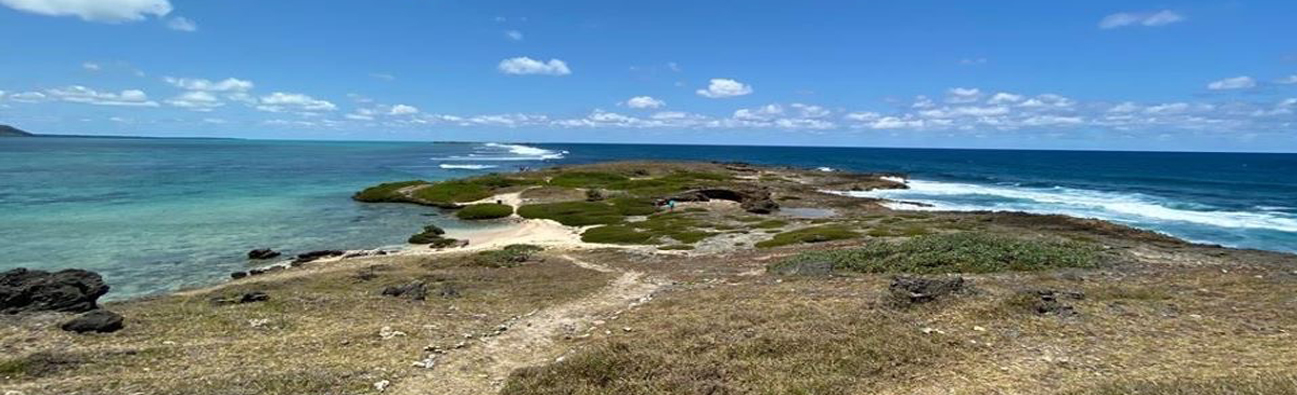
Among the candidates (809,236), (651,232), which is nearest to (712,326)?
(809,236)

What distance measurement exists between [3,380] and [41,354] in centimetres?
143

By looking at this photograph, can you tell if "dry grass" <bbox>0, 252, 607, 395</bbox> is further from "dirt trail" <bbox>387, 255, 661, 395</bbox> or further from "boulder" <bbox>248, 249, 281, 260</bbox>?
"boulder" <bbox>248, 249, 281, 260</bbox>

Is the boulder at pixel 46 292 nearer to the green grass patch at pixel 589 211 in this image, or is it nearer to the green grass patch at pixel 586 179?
the green grass patch at pixel 589 211

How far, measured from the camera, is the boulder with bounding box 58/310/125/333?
20984 mm

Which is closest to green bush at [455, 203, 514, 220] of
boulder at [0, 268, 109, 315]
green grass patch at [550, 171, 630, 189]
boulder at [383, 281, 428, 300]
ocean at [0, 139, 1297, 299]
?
ocean at [0, 139, 1297, 299]

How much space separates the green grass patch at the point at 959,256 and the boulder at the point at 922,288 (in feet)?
21.1

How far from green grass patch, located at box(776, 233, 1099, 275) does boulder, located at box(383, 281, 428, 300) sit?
16.6 metres

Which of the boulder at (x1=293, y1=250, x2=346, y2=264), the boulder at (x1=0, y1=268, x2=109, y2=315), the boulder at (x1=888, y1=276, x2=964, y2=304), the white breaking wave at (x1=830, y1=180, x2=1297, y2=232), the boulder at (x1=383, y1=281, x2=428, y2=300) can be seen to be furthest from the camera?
the white breaking wave at (x1=830, y1=180, x2=1297, y2=232)

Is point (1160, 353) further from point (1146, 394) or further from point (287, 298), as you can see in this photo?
point (287, 298)

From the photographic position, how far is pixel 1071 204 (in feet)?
304

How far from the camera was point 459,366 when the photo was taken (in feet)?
61.0

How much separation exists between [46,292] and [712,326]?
21.5 metres

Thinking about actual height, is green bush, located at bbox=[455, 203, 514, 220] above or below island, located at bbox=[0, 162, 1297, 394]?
below

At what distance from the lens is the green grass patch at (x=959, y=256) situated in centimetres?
3216
